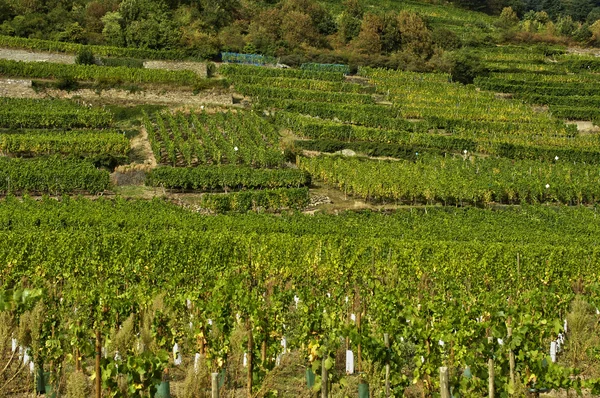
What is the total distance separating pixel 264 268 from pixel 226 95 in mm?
33873

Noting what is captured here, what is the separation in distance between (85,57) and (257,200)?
28.7 meters

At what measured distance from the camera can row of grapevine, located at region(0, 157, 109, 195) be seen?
34688 millimetres

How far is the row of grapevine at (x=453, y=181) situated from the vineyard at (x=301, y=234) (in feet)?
0.48

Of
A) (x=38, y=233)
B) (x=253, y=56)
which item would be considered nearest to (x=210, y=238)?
(x=38, y=233)

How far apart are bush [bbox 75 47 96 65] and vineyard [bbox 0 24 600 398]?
130 centimetres

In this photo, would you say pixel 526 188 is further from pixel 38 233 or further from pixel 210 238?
pixel 38 233

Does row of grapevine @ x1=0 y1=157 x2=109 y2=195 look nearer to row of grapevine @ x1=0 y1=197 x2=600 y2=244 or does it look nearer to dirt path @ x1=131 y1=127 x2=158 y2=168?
row of grapevine @ x1=0 y1=197 x2=600 y2=244

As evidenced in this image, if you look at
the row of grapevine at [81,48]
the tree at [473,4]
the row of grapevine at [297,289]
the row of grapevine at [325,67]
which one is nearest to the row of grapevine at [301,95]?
the row of grapevine at [325,67]

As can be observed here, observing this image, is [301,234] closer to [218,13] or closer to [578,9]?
[218,13]

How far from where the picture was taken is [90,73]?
176 ft

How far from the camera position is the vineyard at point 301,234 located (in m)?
12.3

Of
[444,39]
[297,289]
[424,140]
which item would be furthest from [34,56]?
[297,289]

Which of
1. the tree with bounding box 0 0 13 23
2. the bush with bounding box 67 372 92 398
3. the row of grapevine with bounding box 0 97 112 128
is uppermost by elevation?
the tree with bounding box 0 0 13 23

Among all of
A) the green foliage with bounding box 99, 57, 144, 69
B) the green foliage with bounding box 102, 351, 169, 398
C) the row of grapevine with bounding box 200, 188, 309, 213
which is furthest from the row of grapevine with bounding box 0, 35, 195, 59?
the green foliage with bounding box 102, 351, 169, 398
